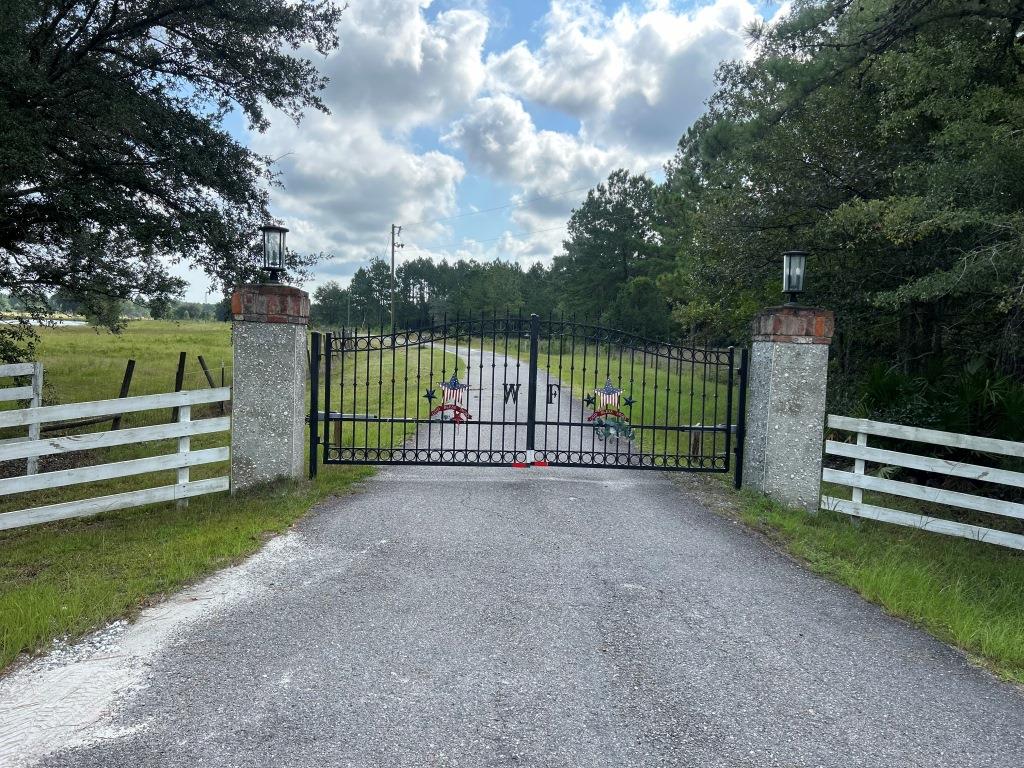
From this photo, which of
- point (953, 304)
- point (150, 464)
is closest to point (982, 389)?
point (953, 304)

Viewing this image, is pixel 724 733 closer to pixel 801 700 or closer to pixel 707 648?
pixel 801 700

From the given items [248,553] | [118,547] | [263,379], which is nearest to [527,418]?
[263,379]

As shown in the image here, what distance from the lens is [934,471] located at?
5949mm

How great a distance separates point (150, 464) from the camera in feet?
18.9

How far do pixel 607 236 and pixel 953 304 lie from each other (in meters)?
36.1

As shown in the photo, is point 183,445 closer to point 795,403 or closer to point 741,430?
point 741,430

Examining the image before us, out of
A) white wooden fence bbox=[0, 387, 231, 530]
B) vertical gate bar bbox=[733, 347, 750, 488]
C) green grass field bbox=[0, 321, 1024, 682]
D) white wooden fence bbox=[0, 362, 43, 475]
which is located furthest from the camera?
vertical gate bar bbox=[733, 347, 750, 488]

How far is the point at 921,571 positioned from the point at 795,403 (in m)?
2.18

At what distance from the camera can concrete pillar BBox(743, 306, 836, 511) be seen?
263 inches

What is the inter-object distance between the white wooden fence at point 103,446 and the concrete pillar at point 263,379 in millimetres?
288

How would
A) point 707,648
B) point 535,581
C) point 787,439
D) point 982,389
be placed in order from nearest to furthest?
point 707,648 → point 535,581 → point 787,439 → point 982,389

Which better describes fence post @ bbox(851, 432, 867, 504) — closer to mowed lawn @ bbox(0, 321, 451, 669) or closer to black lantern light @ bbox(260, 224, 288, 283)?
mowed lawn @ bbox(0, 321, 451, 669)

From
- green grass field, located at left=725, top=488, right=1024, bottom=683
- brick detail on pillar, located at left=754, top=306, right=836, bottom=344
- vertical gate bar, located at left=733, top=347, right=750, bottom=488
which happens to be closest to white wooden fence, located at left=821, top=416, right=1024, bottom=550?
green grass field, located at left=725, top=488, right=1024, bottom=683

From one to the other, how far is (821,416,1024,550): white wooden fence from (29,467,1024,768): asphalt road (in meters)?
1.66
